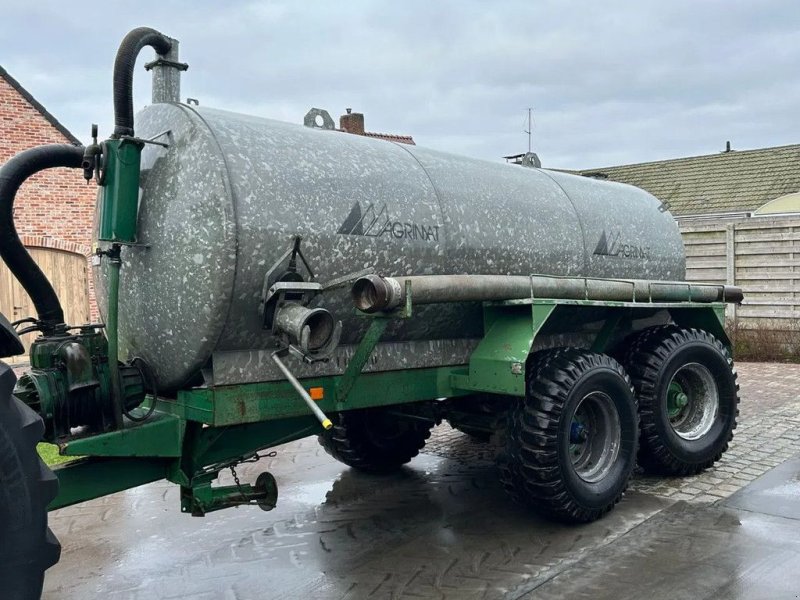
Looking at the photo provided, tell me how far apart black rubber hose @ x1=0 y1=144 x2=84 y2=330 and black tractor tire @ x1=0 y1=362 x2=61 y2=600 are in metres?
1.09

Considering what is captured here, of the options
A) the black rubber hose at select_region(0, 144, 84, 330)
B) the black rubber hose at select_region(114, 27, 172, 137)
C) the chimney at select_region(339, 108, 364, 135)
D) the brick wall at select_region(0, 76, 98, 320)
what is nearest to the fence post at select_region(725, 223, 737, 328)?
the chimney at select_region(339, 108, 364, 135)

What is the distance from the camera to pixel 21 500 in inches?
109

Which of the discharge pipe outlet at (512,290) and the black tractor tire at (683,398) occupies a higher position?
the discharge pipe outlet at (512,290)

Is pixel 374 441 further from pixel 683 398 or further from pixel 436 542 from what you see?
pixel 683 398

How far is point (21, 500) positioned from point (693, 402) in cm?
499

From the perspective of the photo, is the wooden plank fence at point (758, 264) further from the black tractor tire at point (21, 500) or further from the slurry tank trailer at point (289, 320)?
the black tractor tire at point (21, 500)

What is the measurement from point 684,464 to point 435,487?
1.82 metres

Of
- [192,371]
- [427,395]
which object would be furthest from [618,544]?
[192,371]

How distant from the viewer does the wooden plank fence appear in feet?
39.4

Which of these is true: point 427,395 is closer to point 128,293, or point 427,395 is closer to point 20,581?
point 128,293

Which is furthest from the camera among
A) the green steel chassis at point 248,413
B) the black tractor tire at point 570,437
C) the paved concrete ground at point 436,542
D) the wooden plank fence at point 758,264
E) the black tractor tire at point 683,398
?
the wooden plank fence at point 758,264

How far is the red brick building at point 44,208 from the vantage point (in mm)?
14227

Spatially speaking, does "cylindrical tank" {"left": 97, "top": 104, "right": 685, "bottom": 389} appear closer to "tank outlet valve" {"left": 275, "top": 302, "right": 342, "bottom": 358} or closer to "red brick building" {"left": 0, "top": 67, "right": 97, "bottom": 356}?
"tank outlet valve" {"left": 275, "top": 302, "right": 342, "bottom": 358}

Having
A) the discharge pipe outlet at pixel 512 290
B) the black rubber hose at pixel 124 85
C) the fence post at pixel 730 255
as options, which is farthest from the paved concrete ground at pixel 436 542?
the fence post at pixel 730 255
